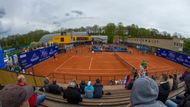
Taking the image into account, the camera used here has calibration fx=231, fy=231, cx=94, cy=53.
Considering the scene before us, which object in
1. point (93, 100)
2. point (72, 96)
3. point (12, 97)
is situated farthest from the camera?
point (93, 100)

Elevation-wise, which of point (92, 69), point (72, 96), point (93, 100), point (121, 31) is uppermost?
point (121, 31)

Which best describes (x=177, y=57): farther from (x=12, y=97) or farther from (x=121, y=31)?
(x=121, y=31)

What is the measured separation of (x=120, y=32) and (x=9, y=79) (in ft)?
463

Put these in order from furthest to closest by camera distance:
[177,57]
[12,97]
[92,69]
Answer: [177,57] < [92,69] < [12,97]

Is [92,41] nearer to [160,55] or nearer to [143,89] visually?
[160,55]

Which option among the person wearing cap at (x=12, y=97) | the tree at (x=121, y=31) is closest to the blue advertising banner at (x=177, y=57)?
the person wearing cap at (x=12, y=97)

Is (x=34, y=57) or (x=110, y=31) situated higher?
(x=110, y=31)

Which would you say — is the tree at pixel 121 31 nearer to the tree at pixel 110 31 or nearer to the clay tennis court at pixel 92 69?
the tree at pixel 110 31

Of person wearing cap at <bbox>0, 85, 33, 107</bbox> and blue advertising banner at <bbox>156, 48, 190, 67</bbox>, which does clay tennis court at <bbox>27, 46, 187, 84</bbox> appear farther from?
person wearing cap at <bbox>0, 85, 33, 107</bbox>

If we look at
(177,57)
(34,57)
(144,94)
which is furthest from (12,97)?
(177,57)

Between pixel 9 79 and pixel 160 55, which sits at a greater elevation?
pixel 9 79

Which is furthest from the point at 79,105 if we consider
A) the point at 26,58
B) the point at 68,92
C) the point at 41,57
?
the point at 41,57

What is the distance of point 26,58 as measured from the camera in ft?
91.8

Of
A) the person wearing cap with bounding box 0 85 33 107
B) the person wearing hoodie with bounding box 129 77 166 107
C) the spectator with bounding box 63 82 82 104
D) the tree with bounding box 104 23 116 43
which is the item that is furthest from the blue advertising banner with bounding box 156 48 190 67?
the tree with bounding box 104 23 116 43
